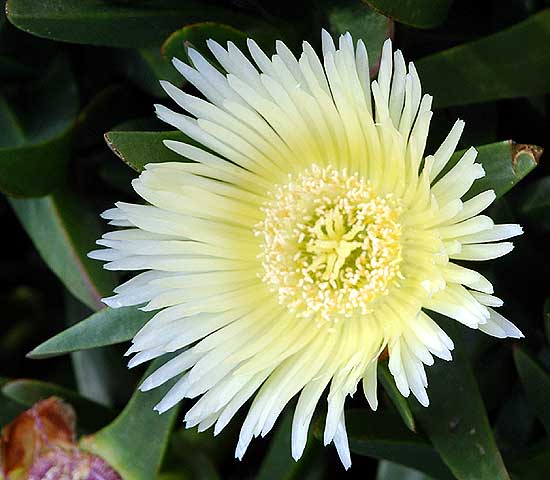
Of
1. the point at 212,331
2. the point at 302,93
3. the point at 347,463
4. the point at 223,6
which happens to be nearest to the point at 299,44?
the point at 223,6

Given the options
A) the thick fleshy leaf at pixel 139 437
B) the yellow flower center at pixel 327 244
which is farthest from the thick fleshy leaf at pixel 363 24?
the thick fleshy leaf at pixel 139 437

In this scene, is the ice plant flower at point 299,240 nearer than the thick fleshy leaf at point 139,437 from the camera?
Yes

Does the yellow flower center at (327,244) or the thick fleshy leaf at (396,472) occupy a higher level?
the yellow flower center at (327,244)

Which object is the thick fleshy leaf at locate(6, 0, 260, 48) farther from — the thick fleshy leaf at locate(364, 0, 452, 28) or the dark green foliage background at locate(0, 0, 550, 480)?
the thick fleshy leaf at locate(364, 0, 452, 28)

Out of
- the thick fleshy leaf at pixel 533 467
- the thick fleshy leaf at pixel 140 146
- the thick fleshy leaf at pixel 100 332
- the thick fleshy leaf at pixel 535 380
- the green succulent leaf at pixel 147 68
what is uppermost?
the green succulent leaf at pixel 147 68

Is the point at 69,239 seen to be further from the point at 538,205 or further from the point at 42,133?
the point at 538,205

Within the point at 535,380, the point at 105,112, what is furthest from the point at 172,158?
the point at 535,380

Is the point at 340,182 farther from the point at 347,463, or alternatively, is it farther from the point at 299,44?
the point at 347,463

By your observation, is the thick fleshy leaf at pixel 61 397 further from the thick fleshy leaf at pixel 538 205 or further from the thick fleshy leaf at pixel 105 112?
the thick fleshy leaf at pixel 538 205
